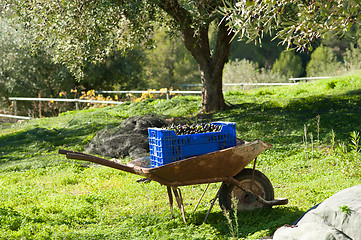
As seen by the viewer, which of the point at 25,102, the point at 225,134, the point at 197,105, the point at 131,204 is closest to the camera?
the point at 225,134

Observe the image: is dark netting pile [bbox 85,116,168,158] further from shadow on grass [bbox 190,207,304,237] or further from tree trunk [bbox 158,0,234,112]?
shadow on grass [bbox 190,207,304,237]

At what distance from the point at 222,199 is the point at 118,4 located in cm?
648

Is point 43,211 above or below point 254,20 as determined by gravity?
below

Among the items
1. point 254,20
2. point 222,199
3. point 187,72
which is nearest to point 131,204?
point 222,199

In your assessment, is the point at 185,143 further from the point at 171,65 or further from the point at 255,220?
the point at 171,65

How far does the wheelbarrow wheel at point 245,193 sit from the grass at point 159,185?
134 mm

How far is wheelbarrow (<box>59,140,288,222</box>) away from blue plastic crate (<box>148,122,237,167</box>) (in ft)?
0.63

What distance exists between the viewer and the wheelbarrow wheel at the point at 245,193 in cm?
436

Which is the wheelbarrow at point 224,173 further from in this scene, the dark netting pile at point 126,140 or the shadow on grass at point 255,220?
the dark netting pile at point 126,140

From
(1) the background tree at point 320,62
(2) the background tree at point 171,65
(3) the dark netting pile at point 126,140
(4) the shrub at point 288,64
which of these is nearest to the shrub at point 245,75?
(4) the shrub at point 288,64

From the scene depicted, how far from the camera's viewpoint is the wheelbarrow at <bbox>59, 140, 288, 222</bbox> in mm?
4004

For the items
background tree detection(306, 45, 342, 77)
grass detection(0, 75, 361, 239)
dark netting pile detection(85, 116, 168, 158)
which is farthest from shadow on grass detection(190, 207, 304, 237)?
background tree detection(306, 45, 342, 77)

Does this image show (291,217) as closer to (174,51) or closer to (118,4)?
(118,4)

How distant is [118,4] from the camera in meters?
9.48
